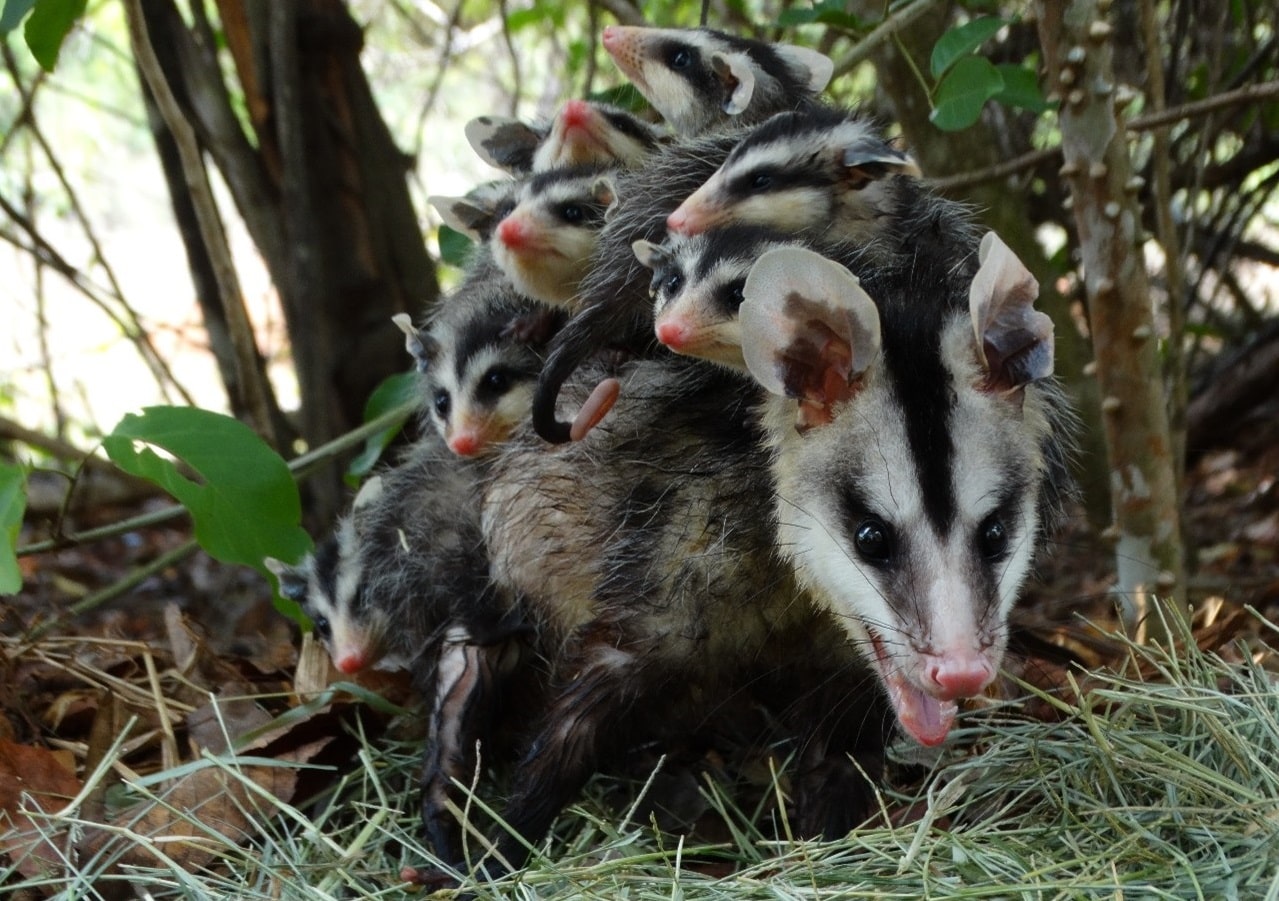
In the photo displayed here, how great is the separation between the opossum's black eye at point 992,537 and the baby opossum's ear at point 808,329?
0.77 feet

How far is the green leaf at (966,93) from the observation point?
2.12 m

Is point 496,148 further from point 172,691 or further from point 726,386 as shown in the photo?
point 172,691

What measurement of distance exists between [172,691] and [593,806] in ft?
3.12

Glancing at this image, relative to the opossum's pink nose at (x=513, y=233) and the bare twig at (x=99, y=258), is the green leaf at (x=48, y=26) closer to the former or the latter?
the opossum's pink nose at (x=513, y=233)

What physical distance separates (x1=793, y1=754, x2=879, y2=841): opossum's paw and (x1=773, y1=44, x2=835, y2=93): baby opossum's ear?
124cm

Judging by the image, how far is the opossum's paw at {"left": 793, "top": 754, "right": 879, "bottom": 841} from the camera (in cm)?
210

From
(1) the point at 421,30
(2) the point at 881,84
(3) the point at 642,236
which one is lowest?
(3) the point at 642,236

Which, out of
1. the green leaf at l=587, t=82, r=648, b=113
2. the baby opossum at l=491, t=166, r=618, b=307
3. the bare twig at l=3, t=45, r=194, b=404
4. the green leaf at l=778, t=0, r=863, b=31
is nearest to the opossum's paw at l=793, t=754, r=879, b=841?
the baby opossum at l=491, t=166, r=618, b=307

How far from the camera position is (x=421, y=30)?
5434 mm

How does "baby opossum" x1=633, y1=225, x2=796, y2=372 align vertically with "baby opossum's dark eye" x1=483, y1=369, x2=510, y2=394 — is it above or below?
above

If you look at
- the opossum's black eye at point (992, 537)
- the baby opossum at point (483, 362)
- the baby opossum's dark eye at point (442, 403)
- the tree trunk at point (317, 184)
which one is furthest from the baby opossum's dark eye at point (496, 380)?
the tree trunk at point (317, 184)

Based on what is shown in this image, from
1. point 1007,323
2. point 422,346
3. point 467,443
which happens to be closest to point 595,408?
point 467,443

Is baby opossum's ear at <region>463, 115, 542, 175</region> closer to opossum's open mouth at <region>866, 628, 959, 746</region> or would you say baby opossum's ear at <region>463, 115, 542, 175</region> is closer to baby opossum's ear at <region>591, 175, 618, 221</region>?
baby opossum's ear at <region>591, 175, 618, 221</region>

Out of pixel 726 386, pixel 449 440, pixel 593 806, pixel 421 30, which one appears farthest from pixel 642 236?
pixel 421 30
